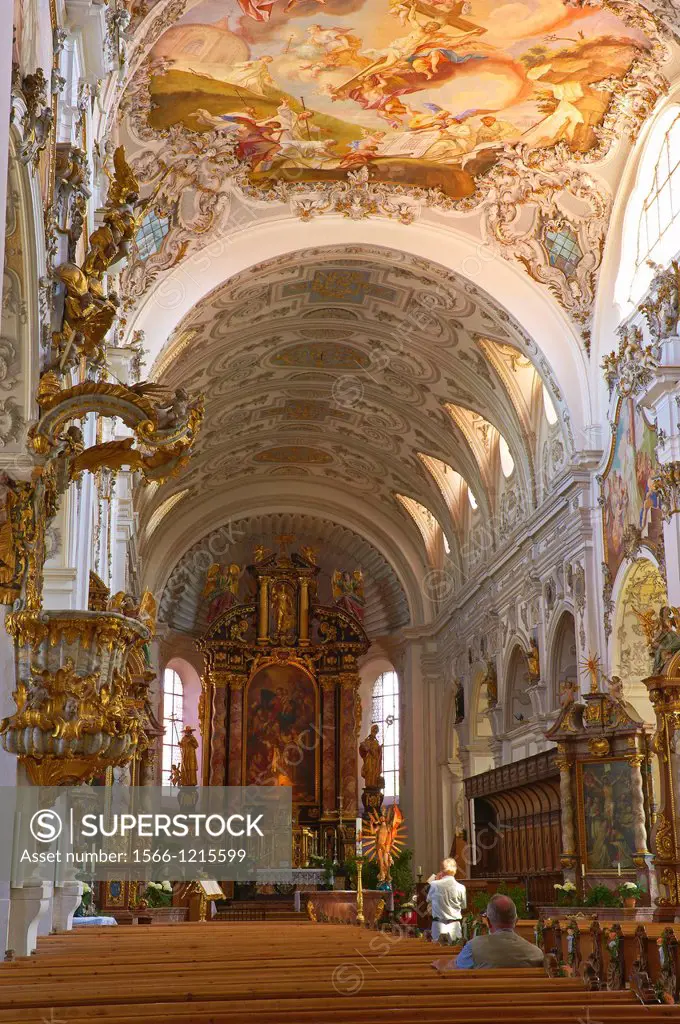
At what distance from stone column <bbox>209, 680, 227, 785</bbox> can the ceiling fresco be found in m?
16.0

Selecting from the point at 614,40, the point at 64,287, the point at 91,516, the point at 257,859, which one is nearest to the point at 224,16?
the point at 614,40

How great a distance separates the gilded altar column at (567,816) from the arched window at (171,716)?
1614 centimetres

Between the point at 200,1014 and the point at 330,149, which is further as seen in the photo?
the point at 330,149

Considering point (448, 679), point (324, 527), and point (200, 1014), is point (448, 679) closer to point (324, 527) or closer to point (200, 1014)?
point (324, 527)

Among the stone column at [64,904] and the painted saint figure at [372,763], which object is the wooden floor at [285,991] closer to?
the stone column at [64,904]

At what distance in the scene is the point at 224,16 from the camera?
14.0 meters

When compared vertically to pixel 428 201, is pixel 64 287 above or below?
below

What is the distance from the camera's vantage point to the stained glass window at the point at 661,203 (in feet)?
50.4

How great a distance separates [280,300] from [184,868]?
12456 mm

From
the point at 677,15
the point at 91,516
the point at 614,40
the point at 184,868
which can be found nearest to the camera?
the point at 91,516

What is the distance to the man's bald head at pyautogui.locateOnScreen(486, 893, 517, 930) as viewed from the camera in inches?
234

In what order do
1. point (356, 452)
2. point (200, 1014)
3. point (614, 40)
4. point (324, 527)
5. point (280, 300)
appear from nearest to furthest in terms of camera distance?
point (200, 1014) < point (614, 40) < point (280, 300) < point (356, 452) < point (324, 527)

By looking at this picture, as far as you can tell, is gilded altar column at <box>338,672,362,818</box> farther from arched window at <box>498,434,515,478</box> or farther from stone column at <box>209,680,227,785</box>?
arched window at <box>498,434,515,478</box>

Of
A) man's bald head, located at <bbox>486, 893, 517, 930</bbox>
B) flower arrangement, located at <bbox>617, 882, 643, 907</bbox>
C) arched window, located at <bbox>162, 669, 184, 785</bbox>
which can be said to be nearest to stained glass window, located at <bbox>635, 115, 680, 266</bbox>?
flower arrangement, located at <bbox>617, 882, 643, 907</bbox>
